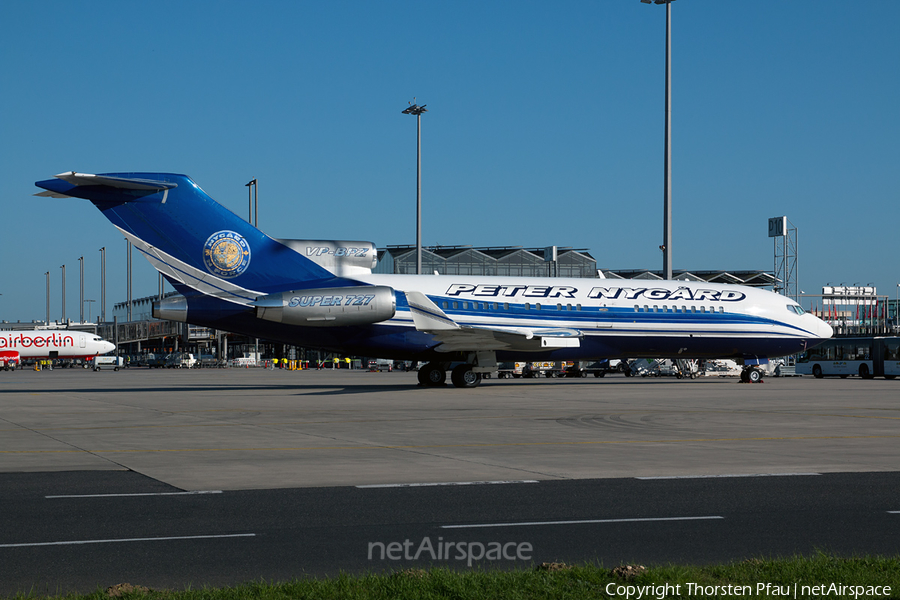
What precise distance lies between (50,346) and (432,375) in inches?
2784

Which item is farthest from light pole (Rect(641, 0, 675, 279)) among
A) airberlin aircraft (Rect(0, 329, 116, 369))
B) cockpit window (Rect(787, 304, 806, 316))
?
airberlin aircraft (Rect(0, 329, 116, 369))

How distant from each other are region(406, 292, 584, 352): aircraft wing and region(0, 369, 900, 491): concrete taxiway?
161 inches

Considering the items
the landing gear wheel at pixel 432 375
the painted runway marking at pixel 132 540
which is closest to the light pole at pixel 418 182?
the landing gear wheel at pixel 432 375

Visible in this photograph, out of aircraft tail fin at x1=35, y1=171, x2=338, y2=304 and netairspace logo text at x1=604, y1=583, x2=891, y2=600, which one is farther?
aircraft tail fin at x1=35, y1=171, x2=338, y2=304

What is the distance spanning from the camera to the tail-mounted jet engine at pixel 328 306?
3006 centimetres

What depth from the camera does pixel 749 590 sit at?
5750mm

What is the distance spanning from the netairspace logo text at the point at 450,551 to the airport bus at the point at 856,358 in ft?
168

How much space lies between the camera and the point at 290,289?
102ft

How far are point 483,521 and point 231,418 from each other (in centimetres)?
1325

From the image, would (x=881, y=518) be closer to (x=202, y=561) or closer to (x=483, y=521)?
(x=483, y=521)

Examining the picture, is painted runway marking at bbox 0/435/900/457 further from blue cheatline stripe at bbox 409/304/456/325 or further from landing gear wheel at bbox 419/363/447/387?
landing gear wheel at bbox 419/363/447/387

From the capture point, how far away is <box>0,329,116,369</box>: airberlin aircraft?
3590 inches

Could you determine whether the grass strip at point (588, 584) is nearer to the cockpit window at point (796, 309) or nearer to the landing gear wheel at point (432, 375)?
the landing gear wheel at point (432, 375)

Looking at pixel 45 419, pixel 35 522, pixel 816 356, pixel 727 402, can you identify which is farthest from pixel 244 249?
pixel 816 356
